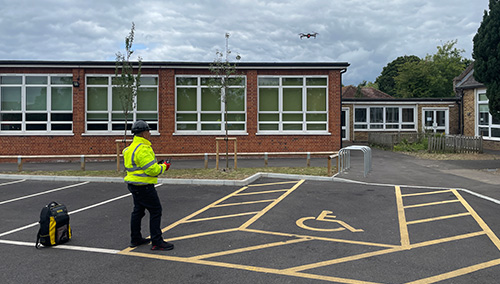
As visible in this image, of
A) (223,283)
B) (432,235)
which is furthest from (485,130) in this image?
(223,283)

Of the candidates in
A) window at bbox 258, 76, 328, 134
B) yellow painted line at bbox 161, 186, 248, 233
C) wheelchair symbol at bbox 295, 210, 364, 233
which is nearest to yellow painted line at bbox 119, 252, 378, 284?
yellow painted line at bbox 161, 186, 248, 233

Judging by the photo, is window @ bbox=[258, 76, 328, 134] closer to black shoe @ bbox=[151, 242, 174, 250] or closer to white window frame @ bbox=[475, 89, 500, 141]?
white window frame @ bbox=[475, 89, 500, 141]

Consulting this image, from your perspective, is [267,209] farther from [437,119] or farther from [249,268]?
[437,119]

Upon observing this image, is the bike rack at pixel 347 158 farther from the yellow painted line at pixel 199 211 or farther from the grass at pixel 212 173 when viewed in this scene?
the yellow painted line at pixel 199 211

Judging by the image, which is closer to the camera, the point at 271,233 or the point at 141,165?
the point at 141,165

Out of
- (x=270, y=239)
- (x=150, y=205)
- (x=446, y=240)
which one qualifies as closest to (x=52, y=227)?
(x=150, y=205)

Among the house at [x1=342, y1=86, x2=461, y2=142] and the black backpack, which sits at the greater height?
the house at [x1=342, y1=86, x2=461, y2=142]

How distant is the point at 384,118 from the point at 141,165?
2616cm

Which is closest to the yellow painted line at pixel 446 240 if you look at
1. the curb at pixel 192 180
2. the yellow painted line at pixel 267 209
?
the yellow painted line at pixel 267 209

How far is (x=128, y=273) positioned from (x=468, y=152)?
65.0 ft

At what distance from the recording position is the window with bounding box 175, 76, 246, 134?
18.5 m

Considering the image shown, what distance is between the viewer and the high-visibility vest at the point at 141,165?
5.27 metres

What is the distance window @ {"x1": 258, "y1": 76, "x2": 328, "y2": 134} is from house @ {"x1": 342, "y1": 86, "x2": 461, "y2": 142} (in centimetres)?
990

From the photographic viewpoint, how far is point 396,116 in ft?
94.4
